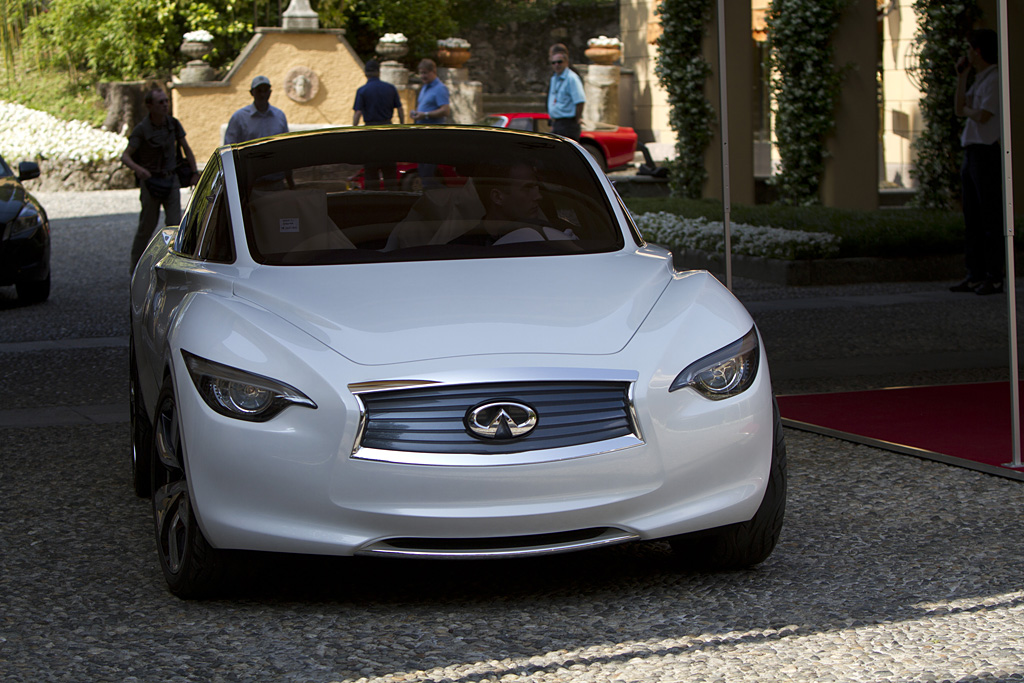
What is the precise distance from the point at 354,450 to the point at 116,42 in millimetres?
31145

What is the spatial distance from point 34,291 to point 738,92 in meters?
9.61

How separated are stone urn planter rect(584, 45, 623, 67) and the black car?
2214 cm

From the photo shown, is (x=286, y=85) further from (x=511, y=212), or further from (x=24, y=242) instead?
(x=511, y=212)

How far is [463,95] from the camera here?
3353 centimetres

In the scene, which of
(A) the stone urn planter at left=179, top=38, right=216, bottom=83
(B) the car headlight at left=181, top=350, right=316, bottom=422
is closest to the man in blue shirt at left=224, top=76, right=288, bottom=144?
(B) the car headlight at left=181, top=350, right=316, bottom=422

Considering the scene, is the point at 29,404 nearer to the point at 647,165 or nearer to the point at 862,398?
the point at 862,398

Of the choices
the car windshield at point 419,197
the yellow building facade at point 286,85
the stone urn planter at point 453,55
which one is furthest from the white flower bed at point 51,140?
the car windshield at point 419,197

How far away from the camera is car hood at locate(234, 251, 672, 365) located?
396 cm

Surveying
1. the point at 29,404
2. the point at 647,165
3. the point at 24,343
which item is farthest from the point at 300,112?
the point at 29,404

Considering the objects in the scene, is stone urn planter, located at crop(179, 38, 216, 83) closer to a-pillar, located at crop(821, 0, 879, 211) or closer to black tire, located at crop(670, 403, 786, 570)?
a-pillar, located at crop(821, 0, 879, 211)

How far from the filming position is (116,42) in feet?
107

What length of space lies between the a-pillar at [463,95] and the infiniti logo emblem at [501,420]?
2918 centimetres

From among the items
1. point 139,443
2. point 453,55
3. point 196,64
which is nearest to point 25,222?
point 139,443

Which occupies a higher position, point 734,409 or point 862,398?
point 734,409
